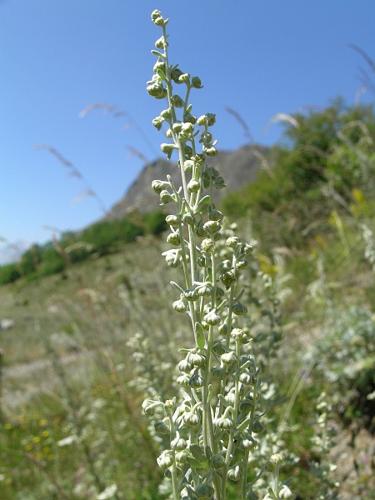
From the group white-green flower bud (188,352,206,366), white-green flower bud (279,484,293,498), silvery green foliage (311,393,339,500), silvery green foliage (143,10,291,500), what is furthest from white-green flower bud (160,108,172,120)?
silvery green foliage (311,393,339,500)

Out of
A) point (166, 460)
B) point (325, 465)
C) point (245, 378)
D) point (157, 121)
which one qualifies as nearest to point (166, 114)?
point (157, 121)

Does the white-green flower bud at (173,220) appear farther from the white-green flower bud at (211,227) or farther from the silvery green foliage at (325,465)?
the silvery green foliage at (325,465)

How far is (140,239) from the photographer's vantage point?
15.4ft

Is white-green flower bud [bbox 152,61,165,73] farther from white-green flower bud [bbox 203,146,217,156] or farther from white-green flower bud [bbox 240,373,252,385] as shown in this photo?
white-green flower bud [bbox 240,373,252,385]

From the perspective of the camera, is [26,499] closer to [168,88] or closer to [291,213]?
[168,88]

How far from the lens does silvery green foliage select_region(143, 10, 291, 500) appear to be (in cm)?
122

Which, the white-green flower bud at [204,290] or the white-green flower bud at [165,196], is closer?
the white-green flower bud at [204,290]

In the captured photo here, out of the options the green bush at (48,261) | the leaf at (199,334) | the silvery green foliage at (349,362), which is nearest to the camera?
the leaf at (199,334)

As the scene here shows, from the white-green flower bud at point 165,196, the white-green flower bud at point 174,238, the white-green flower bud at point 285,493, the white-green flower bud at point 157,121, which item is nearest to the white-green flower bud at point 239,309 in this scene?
the white-green flower bud at point 174,238

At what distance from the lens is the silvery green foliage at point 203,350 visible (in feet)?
3.99

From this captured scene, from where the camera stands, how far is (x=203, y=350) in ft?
4.18

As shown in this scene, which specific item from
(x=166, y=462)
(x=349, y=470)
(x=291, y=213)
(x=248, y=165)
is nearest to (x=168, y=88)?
(x=166, y=462)

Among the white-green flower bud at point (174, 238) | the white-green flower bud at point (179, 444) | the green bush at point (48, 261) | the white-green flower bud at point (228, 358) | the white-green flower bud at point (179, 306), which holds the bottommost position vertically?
the white-green flower bud at point (179, 444)

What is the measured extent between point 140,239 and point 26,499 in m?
2.73
